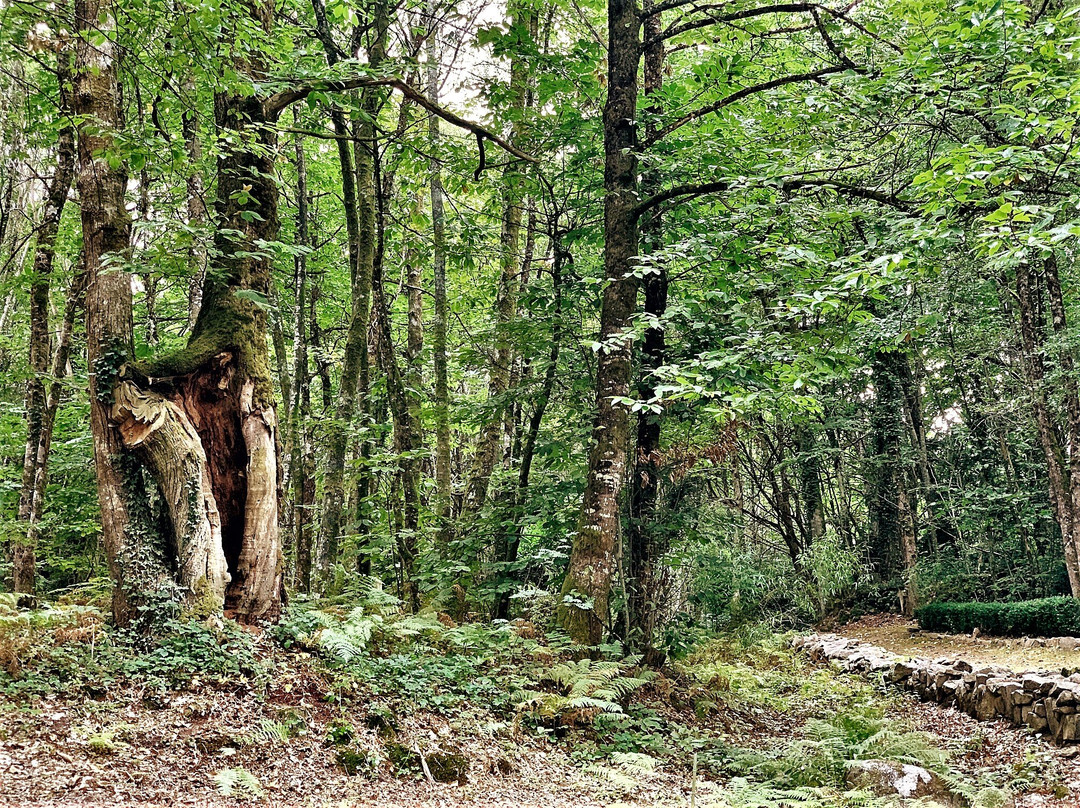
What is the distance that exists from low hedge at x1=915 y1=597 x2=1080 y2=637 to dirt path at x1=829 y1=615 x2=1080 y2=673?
330 mm

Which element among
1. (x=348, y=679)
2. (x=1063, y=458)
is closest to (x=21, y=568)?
(x=348, y=679)

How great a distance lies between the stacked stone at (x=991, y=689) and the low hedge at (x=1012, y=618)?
307cm

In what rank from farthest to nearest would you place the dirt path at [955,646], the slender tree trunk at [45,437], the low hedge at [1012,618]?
the low hedge at [1012,618]
the dirt path at [955,646]
the slender tree trunk at [45,437]

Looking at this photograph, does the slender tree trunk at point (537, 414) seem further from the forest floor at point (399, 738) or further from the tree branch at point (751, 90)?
the tree branch at point (751, 90)

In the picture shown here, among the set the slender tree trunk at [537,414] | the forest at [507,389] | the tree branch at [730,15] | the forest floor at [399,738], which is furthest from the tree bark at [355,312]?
the tree branch at [730,15]

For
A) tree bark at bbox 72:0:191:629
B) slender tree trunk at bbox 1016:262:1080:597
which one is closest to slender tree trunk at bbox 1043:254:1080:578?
slender tree trunk at bbox 1016:262:1080:597

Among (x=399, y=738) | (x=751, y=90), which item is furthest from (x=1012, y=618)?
(x=399, y=738)

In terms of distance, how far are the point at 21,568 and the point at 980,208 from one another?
1109 centimetres

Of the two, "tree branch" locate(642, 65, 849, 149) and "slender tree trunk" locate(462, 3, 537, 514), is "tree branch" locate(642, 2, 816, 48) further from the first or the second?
"slender tree trunk" locate(462, 3, 537, 514)

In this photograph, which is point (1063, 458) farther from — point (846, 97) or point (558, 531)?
point (558, 531)

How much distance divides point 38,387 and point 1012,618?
17.6 meters

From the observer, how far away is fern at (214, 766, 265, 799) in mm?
3857

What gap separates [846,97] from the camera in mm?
7746

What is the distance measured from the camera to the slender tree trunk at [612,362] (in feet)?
24.3
